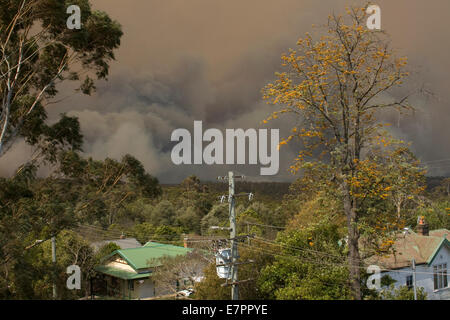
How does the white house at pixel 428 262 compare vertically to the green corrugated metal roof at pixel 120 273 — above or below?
above

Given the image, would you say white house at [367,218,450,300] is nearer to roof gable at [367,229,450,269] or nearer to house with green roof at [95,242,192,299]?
roof gable at [367,229,450,269]

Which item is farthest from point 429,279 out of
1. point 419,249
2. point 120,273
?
point 120,273

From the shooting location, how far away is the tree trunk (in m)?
15.2

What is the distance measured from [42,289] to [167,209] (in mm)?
38880

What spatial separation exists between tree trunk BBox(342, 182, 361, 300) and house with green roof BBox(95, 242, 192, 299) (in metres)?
17.0

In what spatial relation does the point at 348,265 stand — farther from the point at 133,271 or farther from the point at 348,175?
the point at 133,271

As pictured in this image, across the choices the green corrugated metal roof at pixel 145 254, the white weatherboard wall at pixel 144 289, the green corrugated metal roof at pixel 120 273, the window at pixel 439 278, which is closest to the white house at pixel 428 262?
the window at pixel 439 278

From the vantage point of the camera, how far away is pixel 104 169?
20.3 meters

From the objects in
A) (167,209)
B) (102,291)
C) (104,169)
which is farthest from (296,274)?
(167,209)

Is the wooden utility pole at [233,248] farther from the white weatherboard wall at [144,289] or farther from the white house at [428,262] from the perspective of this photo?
the white weatherboard wall at [144,289]

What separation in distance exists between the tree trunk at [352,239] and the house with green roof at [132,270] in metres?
17.0

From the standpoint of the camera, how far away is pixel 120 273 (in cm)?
3388

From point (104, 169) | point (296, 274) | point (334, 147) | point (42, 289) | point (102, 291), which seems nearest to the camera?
point (334, 147)

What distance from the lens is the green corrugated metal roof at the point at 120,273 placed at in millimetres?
32631
